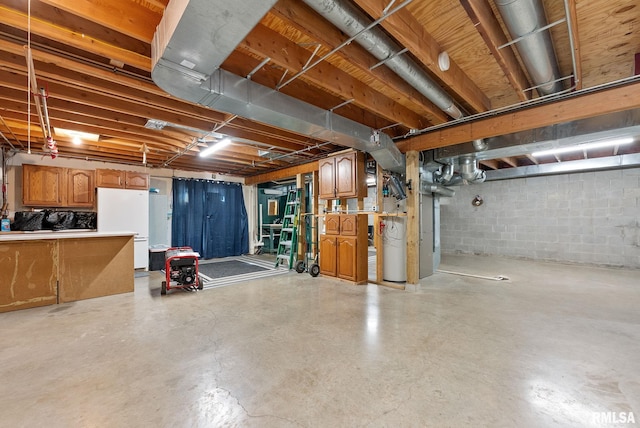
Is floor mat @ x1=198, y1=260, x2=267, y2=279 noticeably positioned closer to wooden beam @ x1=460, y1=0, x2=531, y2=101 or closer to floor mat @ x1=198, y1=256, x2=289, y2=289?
floor mat @ x1=198, y1=256, x2=289, y2=289

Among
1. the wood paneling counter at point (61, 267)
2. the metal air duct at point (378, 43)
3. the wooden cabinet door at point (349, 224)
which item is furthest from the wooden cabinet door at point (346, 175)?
the wood paneling counter at point (61, 267)

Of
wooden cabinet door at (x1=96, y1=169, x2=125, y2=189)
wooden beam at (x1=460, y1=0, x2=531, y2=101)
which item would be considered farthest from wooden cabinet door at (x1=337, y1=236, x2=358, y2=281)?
wooden cabinet door at (x1=96, y1=169, x2=125, y2=189)

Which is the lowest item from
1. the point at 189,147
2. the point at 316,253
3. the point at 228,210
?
the point at 316,253

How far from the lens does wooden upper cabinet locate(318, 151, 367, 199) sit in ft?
16.0

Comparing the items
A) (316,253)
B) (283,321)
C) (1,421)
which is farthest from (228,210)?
(1,421)

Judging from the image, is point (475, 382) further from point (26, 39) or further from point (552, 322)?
point (26, 39)

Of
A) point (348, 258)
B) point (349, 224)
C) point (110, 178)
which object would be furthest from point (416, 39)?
point (110, 178)

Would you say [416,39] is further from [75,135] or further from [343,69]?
[75,135]

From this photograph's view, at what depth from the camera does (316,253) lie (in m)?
5.91

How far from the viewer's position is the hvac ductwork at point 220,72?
159 cm

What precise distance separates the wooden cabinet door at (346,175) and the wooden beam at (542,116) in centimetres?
117

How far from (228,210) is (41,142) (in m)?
4.24

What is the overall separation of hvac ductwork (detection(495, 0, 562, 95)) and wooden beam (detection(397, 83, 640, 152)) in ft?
2.00

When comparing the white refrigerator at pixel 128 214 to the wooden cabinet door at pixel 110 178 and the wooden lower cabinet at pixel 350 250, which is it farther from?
the wooden lower cabinet at pixel 350 250
